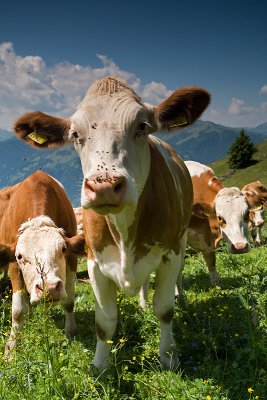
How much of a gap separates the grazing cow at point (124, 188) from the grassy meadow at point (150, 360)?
29cm

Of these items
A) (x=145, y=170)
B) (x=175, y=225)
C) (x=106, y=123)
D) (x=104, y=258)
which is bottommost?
(x=104, y=258)

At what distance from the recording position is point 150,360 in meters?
4.79

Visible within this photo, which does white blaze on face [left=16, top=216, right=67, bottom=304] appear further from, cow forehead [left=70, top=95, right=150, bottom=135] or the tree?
the tree

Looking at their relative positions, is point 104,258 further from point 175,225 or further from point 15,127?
point 15,127

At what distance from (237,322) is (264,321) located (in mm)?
419

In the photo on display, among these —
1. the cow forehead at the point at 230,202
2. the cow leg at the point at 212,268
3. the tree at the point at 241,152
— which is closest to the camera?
the cow forehead at the point at 230,202

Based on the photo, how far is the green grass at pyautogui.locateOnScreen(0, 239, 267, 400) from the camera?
12.0ft

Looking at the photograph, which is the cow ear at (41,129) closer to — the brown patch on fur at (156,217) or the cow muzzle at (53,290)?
the brown patch on fur at (156,217)

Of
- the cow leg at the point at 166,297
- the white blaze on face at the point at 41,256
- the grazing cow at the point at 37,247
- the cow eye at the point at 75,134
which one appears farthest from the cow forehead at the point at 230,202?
the cow eye at the point at 75,134

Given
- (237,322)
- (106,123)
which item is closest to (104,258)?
(106,123)

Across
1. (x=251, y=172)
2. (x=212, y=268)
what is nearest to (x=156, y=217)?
(x=212, y=268)

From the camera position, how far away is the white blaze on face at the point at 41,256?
4.56m

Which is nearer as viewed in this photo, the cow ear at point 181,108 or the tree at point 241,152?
the cow ear at point 181,108

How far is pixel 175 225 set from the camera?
4.78m
